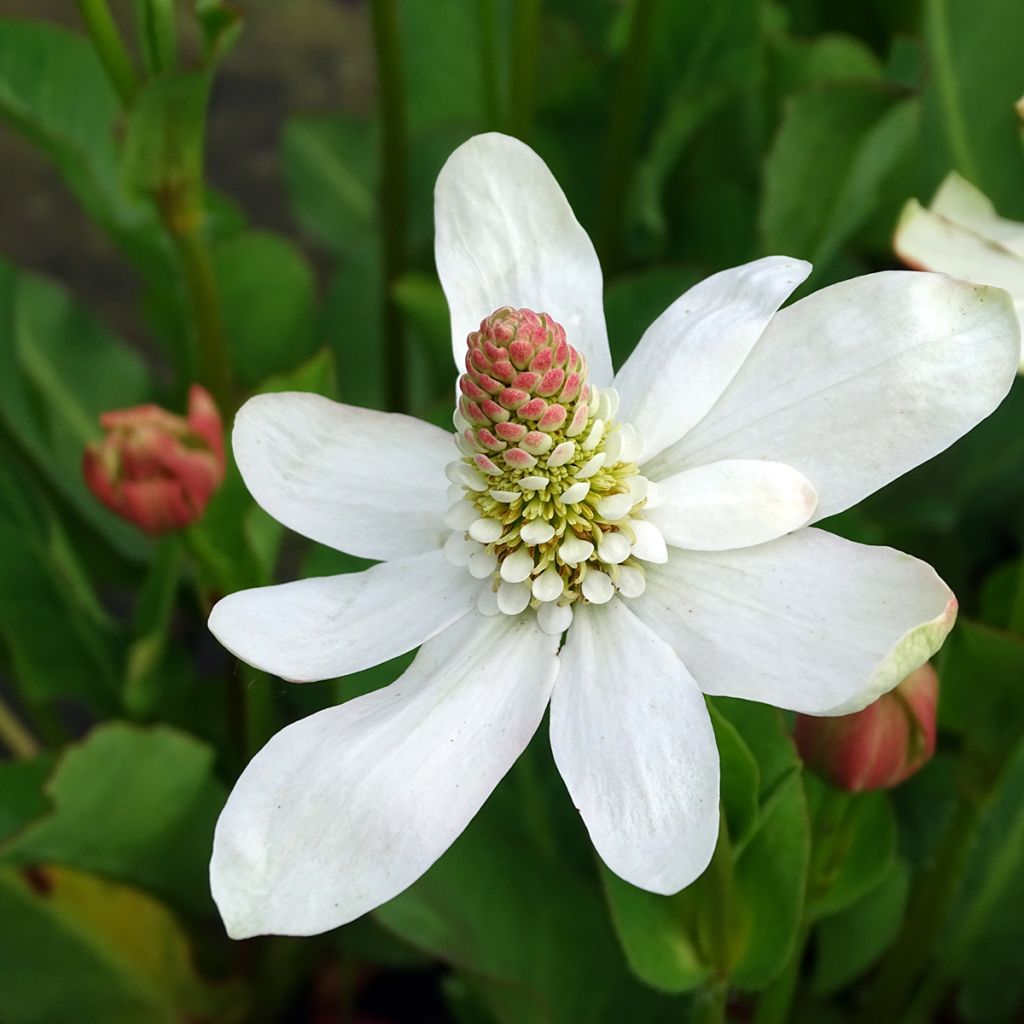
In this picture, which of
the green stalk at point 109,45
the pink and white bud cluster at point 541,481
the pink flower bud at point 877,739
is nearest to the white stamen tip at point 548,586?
the pink and white bud cluster at point 541,481

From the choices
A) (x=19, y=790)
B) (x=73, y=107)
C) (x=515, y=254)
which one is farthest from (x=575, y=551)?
(x=73, y=107)

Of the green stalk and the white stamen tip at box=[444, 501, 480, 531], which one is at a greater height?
the green stalk

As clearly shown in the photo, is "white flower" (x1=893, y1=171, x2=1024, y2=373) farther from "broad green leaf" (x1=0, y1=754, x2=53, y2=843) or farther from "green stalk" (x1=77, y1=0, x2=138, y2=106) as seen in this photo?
"broad green leaf" (x1=0, y1=754, x2=53, y2=843)

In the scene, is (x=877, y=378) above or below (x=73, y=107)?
above

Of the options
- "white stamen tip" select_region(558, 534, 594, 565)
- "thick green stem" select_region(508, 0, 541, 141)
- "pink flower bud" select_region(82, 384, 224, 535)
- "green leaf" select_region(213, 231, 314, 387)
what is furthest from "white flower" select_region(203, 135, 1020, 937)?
"green leaf" select_region(213, 231, 314, 387)

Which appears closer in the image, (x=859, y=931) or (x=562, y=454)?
(x=562, y=454)

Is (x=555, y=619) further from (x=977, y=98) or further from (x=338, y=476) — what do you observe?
(x=977, y=98)

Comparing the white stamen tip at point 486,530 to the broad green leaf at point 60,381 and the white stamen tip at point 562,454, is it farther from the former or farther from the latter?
the broad green leaf at point 60,381
